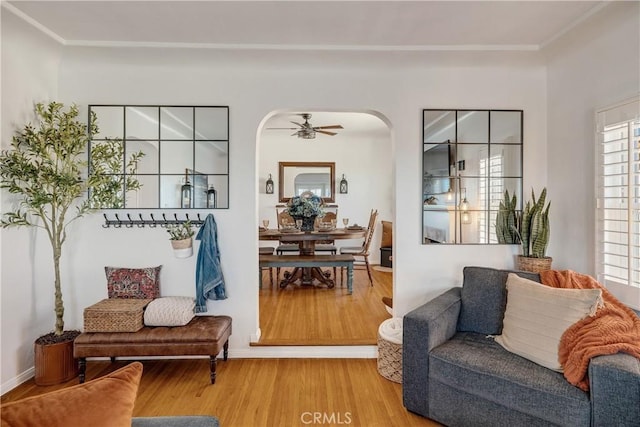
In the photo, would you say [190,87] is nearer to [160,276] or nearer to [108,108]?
[108,108]

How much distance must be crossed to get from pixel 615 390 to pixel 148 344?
2.69 meters

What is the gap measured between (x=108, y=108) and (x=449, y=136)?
2.93 metres

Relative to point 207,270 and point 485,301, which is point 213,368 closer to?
point 207,270

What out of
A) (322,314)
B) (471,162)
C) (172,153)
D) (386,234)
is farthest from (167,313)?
(386,234)

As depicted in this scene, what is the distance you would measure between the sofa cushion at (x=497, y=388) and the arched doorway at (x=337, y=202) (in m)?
0.93

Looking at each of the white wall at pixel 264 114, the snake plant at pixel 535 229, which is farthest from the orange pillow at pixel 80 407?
the snake plant at pixel 535 229

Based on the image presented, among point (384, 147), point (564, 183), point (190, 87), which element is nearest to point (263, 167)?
point (384, 147)

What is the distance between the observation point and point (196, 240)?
2596 mm

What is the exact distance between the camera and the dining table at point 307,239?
398 centimetres

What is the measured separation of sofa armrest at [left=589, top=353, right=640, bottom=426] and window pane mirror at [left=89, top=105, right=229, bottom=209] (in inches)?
100

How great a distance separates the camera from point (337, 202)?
6.02 m

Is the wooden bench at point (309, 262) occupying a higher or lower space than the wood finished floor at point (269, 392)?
higher

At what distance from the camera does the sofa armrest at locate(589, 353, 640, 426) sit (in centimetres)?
132

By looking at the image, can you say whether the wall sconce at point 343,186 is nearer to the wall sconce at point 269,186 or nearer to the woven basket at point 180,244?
the wall sconce at point 269,186
